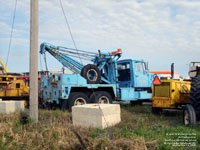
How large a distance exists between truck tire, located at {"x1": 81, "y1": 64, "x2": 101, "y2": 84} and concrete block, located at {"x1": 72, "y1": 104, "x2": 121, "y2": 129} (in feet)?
14.0

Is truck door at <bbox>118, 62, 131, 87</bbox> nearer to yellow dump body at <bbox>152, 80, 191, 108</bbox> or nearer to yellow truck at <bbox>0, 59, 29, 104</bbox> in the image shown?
yellow dump body at <bbox>152, 80, 191, 108</bbox>

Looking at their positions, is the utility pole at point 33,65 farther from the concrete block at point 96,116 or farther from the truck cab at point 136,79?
the truck cab at point 136,79

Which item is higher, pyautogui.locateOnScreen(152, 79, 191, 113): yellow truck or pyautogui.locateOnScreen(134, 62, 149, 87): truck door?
pyautogui.locateOnScreen(134, 62, 149, 87): truck door

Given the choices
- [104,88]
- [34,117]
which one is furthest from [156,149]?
[104,88]

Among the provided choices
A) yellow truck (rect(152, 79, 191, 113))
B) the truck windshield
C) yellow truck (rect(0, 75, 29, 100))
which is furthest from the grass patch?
yellow truck (rect(0, 75, 29, 100))

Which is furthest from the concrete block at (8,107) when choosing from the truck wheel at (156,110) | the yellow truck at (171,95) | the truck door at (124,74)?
the truck door at (124,74)

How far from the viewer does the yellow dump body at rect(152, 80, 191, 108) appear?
911 centimetres

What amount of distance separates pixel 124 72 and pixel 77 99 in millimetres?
3962

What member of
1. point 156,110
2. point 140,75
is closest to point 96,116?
point 156,110

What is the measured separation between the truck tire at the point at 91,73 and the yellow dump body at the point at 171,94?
11.2ft

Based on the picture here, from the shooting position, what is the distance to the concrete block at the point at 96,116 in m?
6.78

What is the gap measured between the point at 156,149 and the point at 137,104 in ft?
31.5

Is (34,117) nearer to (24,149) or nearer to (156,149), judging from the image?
(24,149)

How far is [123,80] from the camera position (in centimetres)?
1377
